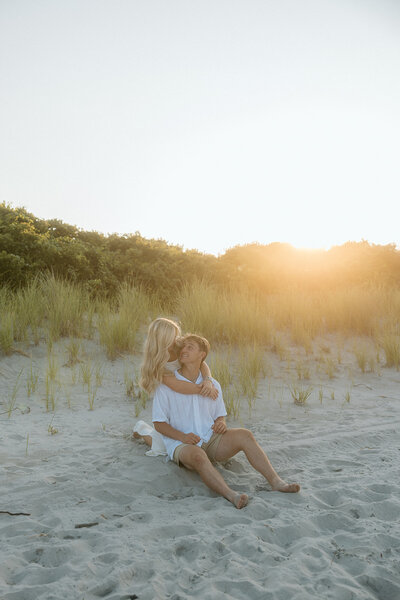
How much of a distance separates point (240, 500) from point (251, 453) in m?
0.49

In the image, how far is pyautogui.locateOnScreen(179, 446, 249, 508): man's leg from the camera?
310cm

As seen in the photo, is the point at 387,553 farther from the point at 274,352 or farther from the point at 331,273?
the point at 331,273

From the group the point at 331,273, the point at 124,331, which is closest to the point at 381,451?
the point at 124,331

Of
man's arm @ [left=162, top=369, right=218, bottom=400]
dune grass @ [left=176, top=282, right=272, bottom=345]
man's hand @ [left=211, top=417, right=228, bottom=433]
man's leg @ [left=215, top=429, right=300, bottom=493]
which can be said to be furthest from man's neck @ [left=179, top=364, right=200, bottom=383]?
dune grass @ [left=176, top=282, right=272, bottom=345]

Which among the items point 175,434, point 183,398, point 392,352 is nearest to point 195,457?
point 175,434

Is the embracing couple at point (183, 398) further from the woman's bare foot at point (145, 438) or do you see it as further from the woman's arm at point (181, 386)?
the woman's bare foot at point (145, 438)

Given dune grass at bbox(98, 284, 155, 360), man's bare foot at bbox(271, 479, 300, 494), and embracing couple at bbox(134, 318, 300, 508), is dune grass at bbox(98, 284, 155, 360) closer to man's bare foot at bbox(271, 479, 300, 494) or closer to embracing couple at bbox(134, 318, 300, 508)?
embracing couple at bbox(134, 318, 300, 508)

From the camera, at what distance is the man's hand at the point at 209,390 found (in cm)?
376

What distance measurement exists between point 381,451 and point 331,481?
3.19ft

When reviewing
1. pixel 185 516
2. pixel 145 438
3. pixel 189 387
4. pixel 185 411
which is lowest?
pixel 185 516

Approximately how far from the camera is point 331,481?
11.7 ft

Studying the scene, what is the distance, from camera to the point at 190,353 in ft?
12.6

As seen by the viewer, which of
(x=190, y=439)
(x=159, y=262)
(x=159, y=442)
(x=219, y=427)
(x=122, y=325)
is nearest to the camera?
(x=190, y=439)

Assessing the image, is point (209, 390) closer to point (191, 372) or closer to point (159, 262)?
point (191, 372)
